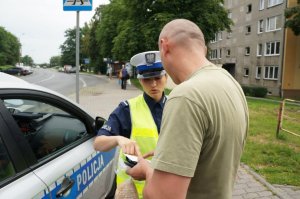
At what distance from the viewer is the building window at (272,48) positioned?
35.9 meters

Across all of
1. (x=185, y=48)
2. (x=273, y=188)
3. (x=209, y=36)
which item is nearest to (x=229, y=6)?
(x=209, y=36)

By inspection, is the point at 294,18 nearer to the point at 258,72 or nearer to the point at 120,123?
the point at 258,72

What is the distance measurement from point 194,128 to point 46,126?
216cm

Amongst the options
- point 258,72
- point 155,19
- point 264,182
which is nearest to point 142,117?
point 264,182

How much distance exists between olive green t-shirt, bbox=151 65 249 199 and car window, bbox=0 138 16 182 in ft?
3.52

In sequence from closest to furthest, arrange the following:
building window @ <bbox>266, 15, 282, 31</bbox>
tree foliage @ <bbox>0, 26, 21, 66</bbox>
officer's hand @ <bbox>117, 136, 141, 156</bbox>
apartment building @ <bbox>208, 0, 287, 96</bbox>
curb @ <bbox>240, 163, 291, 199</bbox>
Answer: officer's hand @ <bbox>117, 136, 141, 156</bbox> → curb @ <bbox>240, 163, 291, 199</bbox> → apartment building @ <bbox>208, 0, 287, 96</bbox> → building window @ <bbox>266, 15, 282, 31</bbox> → tree foliage @ <bbox>0, 26, 21, 66</bbox>

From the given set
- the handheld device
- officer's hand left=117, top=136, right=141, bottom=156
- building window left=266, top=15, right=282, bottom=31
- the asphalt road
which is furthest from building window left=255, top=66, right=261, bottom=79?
the handheld device

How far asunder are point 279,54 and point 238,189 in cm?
3308

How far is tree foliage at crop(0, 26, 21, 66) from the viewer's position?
79.1 metres

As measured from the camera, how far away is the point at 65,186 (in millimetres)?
2418

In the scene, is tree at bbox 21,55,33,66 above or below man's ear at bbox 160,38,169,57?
above

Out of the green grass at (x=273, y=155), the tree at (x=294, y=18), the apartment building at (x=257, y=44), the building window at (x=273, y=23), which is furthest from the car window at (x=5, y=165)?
the building window at (x=273, y=23)

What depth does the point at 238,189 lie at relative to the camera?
16.2 ft

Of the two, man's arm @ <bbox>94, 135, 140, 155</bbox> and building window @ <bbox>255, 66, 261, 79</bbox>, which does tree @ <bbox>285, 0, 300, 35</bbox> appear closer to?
building window @ <bbox>255, 66, 261, 79</bbox>
